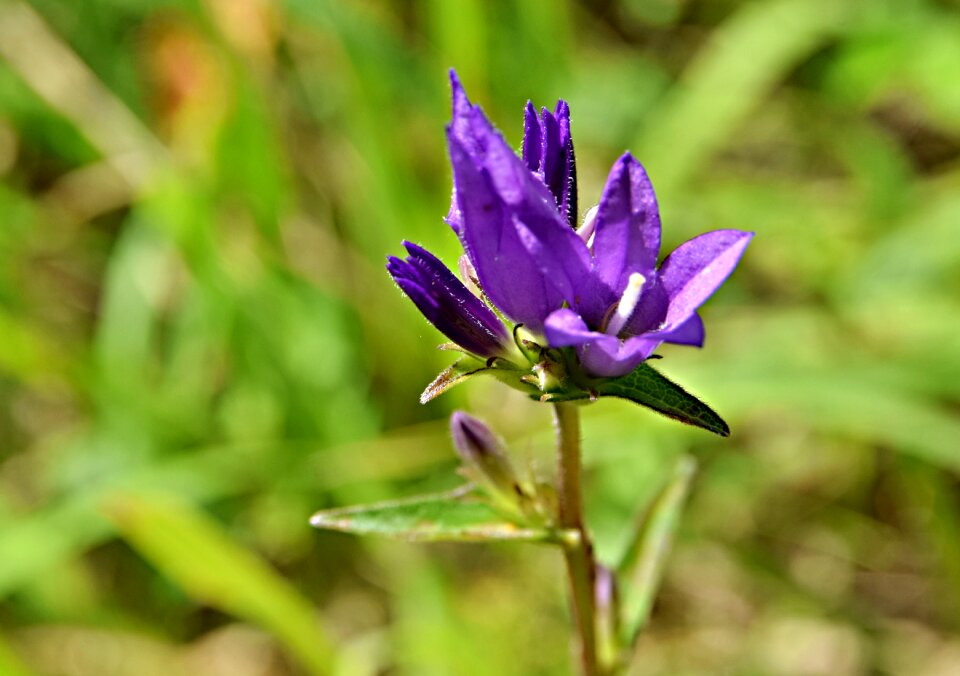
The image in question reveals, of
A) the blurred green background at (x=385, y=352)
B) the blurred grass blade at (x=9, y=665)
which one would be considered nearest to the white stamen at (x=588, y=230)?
the blurred green background at (x=385, y=352)

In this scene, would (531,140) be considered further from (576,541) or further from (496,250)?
(576,541)

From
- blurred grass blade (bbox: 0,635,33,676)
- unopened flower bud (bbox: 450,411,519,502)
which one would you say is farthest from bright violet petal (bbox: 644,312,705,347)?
blurred grass blade (bbox: 0,635,33,676)

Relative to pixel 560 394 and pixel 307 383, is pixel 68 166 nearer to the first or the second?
pixel 307 383

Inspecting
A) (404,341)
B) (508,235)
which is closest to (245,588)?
(404,341)

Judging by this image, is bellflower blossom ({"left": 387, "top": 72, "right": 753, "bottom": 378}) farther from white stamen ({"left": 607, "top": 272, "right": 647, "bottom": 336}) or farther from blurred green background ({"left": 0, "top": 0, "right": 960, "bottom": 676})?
blurred green background ({"left": 0, "top": 0, "right": 960, "bottom": 676})

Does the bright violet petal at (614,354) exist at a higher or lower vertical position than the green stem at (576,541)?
higher

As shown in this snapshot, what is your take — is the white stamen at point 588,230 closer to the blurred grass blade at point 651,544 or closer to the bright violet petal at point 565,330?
the bright violet petal at point 565,330

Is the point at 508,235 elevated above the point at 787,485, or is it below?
above
